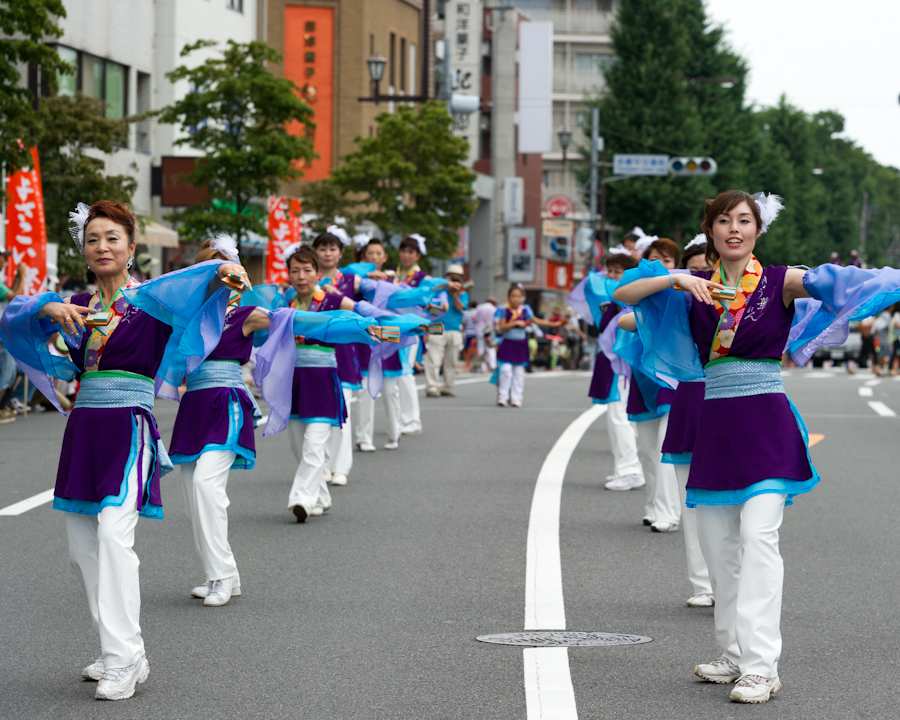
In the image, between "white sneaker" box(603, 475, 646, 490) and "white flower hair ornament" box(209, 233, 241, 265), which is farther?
"white sneaker" box(603, 475, 646, 490)

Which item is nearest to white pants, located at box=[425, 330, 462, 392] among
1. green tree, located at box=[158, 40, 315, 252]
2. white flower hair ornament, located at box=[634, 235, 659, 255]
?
green tree, located at box=[158, 40, 315, 252]

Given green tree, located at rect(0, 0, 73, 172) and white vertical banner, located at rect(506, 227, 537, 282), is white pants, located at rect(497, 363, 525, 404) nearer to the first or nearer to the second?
green tree, located at rect(0, 0, 73, 172)

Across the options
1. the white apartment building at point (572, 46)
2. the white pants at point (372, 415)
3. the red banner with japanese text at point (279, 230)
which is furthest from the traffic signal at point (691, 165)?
the white apartment building at point (572, 46)

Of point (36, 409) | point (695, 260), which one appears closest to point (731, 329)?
point (695, 260)

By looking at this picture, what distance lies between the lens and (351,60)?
159 feet

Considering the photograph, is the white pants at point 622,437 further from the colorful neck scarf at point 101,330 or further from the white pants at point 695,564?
the colorful neck scarf at point 101,330

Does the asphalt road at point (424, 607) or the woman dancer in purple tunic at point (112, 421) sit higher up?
the woman dancer in purple tunic at point (112, 421)

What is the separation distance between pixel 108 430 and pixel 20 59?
42.7ft

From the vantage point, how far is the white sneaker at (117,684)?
16.3ft

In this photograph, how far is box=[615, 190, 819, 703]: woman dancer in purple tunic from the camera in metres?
5.05

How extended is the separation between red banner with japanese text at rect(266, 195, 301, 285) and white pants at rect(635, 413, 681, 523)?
1743 centimetres

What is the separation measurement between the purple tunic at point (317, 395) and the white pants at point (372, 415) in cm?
458

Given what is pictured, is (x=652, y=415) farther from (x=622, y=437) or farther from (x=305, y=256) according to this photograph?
(x=305, y=256)

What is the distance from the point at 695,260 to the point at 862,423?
37.7 feet
